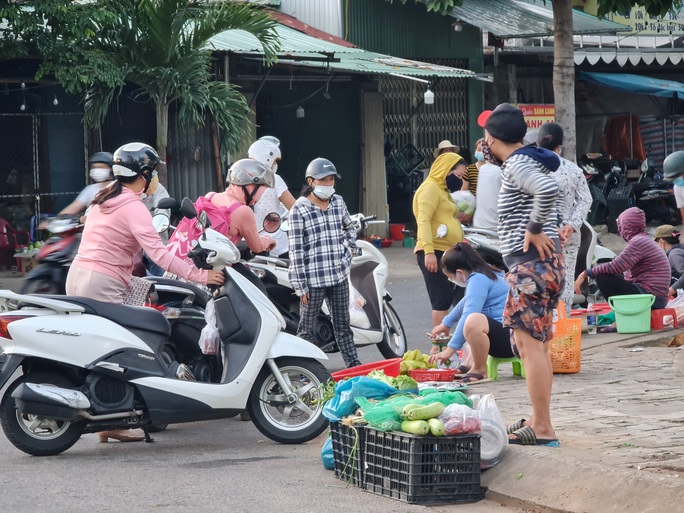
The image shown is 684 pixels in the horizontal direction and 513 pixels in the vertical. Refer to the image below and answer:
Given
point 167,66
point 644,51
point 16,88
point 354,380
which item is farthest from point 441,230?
point 644,51

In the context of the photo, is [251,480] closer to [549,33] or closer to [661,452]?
[661,452]

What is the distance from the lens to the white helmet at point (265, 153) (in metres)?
10.3

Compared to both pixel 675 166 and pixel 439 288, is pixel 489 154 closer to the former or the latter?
pixel 675 166

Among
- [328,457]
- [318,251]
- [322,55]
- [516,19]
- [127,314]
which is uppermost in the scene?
[516,19]

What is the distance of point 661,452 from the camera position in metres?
6.20

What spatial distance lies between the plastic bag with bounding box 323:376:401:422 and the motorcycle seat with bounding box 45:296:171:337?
131 centimetres

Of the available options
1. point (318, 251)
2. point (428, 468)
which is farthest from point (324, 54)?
point (428, 468)

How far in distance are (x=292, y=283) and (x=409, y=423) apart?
321 cm

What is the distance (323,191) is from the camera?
8.93 metres

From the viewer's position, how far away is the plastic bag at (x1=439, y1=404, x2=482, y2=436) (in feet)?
19.4

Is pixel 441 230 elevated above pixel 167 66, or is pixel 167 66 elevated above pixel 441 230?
pixel 167 66

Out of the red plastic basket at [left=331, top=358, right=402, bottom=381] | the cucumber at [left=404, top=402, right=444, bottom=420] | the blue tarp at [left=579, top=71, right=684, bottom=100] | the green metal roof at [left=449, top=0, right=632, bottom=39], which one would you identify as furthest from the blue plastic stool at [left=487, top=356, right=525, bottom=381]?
the blue tarp at [left=579, top=71, right=684, bottom=100]

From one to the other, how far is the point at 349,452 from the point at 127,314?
1.70 m

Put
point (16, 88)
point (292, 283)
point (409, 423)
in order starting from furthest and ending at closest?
point (16, 88)
point (292, 283)
point (409, 423)
